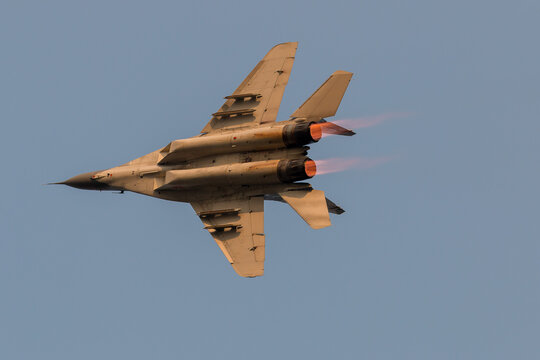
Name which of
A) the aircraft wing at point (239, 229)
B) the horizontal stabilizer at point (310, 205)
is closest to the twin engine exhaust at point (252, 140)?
the horizontal stabilizer at point (310, 205)

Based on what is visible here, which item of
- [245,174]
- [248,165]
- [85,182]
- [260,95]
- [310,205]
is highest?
[260,95]

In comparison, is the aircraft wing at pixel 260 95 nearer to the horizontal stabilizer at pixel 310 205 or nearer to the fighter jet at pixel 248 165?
the fighter jet at pixel 248 165

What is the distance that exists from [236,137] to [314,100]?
315cm

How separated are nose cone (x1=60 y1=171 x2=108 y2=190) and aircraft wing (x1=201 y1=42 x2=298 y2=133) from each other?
4.82 metres

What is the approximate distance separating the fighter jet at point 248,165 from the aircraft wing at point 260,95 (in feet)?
0.12

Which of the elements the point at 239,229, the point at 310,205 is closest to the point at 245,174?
the point at 239,229

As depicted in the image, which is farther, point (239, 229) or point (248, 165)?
point (239, 229)

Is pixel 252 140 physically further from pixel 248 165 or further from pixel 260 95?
pixel 260 95

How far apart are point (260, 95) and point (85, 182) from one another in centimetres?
792

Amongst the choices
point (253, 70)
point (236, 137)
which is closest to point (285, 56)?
point (253, 70)

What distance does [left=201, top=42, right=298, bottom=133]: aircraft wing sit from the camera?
42.7 meters

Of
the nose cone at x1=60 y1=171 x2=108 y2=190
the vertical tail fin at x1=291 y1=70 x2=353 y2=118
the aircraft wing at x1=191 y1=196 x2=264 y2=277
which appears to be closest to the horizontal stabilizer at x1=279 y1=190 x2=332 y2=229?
the aircraft wing at x1=191 y1=196 x2=264 y2=277

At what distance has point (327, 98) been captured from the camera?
133 ft

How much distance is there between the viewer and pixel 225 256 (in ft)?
135
